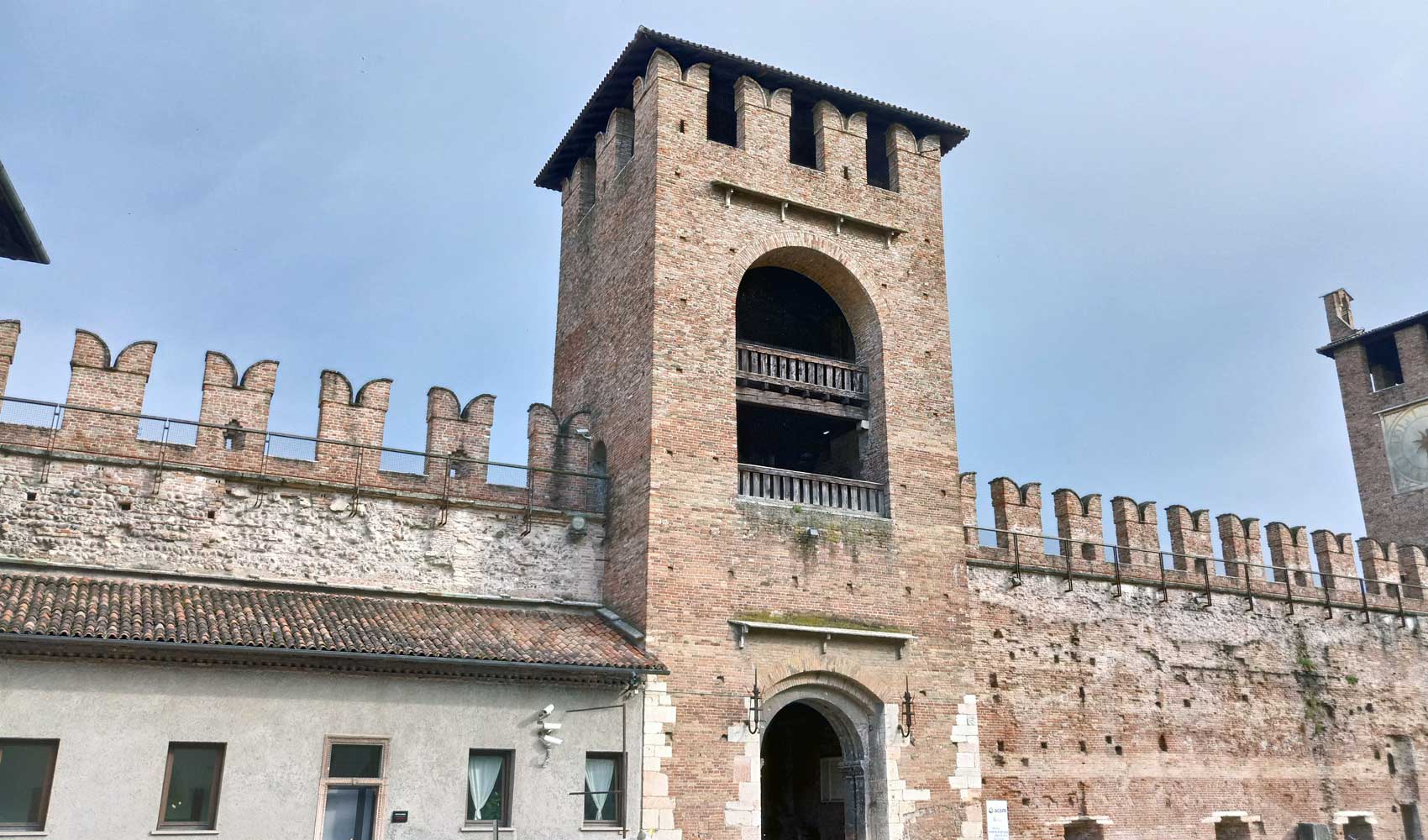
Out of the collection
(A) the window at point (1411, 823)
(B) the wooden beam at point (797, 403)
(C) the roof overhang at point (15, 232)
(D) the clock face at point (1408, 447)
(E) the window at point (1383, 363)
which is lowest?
(A) the window at point (1411, 823)

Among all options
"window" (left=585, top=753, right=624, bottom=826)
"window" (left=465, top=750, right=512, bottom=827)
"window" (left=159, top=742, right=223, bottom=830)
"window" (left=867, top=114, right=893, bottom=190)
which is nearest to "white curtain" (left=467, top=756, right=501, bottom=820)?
"window" (left=465, top=750, right=512, bottom=827)

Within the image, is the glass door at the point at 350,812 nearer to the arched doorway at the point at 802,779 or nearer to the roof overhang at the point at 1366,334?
the arched doorway at the point at 802,779

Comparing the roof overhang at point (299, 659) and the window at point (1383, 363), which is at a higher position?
the window at point (1383, 363)

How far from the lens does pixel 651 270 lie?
16.1 meters

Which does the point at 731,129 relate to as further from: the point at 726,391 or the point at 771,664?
the point at 771,664

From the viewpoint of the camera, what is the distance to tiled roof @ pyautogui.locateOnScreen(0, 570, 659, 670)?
39.1ft

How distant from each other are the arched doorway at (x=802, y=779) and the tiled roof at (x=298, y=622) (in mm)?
4430

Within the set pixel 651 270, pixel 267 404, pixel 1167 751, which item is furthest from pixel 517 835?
pixel 1167 751

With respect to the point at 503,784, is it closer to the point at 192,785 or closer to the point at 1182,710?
the point at 192,785

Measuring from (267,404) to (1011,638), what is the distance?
36.6 ft

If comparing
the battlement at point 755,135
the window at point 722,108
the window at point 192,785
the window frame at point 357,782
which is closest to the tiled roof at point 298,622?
the window frame at point 357,782

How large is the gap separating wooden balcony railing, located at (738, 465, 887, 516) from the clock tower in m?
14.9

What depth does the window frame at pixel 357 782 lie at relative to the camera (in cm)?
1241

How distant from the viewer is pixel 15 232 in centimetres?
1096
